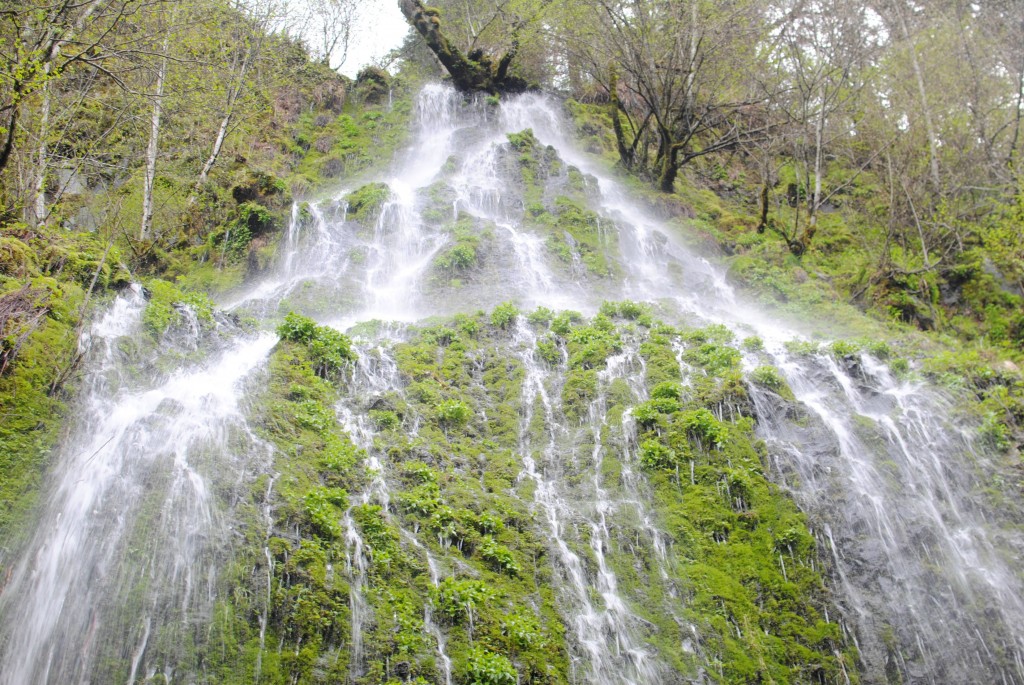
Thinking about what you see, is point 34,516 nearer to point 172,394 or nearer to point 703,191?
point 172,394

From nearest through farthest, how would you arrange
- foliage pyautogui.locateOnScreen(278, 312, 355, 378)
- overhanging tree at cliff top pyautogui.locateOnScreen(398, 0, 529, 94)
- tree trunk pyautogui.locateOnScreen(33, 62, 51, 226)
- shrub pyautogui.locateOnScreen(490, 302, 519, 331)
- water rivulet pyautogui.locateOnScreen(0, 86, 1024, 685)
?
1. water rivulet pyautogui.locateOnScreen(0, 86, 1024, 685)
2. tree trunk pyautogui.locateOnScreen(33, 62, 51, 226)
3. foliage pyautogui.locateOnScreen(278, 312, 355, 378)
4. shrub pyautogui.locateOnScreen(490, 302, 519, 331)
5. overhanging tree at cliff top pyautogui.locateOnScreen(398, 0, 529, 94)

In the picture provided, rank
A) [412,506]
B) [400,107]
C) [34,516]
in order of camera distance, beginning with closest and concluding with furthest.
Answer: [34,516] < [412,506] < [400,107]

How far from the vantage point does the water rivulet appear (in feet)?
24.2

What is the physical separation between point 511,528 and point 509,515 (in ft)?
0.71

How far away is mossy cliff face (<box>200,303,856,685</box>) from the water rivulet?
1.5 inches

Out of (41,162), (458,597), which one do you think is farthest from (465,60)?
(458,597)

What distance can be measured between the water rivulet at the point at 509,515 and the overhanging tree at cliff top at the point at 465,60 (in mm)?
15562

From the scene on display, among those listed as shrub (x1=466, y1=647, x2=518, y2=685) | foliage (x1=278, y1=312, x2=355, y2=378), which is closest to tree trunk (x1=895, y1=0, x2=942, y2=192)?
foliage (x1=278, y1=312, x2=355, y2=378)

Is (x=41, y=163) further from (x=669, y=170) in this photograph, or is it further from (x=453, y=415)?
(x=669, y=170)

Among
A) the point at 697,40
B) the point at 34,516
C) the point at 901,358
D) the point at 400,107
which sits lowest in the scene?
the point at 34,516

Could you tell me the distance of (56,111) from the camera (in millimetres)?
14688

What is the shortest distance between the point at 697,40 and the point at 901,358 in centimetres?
1126

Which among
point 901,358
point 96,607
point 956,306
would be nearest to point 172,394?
point 96,607

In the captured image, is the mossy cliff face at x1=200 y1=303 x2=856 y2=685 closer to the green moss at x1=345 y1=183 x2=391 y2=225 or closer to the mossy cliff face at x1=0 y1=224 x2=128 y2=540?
the mossy cliff face at x1=0 y1=224 x2=128 y2=540
